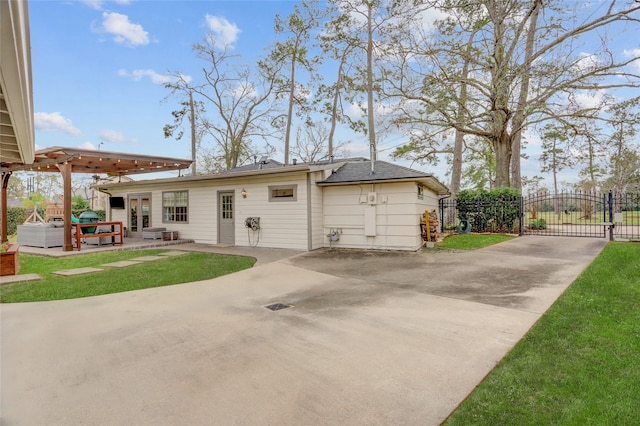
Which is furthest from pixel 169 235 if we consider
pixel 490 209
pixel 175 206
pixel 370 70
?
pixel 490 209

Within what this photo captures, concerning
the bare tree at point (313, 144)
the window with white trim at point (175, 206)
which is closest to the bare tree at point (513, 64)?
the bare tree at point (313, 144)

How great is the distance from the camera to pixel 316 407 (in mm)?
2117

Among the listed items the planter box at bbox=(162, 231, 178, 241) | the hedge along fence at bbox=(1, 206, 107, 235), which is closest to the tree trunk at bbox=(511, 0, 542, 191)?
the planter box at bbox=(162, 231, 178, 241)

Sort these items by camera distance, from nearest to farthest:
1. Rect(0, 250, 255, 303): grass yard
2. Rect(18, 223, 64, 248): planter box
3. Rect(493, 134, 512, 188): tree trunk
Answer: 1. Rect(0, 250, 255, 303): grass yard
2. Rect(18, 223, 64, 248): planter box
3. Rect(493, 134, 512, 188): tree trunk

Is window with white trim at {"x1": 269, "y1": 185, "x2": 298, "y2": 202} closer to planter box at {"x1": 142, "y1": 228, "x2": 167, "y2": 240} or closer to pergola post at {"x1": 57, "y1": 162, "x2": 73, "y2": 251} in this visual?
planter box at {"x1": 142, "y1": 228, "x2": 167, "y2": 240}

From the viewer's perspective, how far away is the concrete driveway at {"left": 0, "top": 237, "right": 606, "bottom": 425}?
2.12m

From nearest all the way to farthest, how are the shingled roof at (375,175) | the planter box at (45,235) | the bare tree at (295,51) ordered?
the shingled roof at (375,175) → the planter box at (45,235) → the bare tree at (295,51)

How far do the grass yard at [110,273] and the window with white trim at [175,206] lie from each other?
3.08 metres

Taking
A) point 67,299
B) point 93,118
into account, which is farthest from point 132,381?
point 93,118

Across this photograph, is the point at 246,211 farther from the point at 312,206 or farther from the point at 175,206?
the point at 175,206

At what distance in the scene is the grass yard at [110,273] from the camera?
5195mm

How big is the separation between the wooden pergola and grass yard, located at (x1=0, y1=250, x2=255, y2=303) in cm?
222

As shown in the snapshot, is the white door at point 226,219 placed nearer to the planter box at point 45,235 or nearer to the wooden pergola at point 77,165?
the wooden pergola at point 77,165

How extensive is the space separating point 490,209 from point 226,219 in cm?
1058
